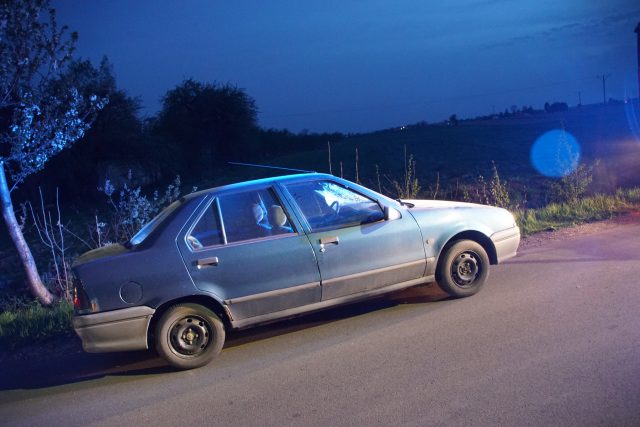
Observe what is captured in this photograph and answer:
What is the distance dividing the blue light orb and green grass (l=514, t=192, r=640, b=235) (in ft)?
4.33

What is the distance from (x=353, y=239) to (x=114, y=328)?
7.56ft

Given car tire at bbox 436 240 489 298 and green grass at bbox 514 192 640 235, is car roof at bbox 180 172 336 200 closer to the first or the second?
car tire at bbox 436 240 489 298

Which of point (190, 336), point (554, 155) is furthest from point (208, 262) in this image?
point (554, 155)

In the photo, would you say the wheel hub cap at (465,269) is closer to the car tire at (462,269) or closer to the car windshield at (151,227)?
the car tire at (462,269)

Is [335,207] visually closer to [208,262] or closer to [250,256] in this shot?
[250,256]

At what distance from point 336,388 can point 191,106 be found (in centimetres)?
4133

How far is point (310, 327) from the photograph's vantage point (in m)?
6.28

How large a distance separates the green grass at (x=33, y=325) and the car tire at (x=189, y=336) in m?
2.15

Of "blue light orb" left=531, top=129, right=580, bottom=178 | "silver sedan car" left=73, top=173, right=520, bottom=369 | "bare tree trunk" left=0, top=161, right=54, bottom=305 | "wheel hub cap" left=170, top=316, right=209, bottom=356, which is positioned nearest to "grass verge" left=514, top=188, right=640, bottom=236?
"blue light orb" left=531, top=129, right=580, bottom=178

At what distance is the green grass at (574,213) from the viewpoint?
10516 millimetres

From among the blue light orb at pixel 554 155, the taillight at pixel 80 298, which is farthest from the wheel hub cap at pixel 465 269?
the blue light orb at pixel 554 155

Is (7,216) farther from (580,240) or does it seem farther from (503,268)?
(580,240)

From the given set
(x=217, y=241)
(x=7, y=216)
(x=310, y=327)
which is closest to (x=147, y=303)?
(x=217, y=241)

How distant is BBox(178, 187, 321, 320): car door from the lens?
18.3ft
